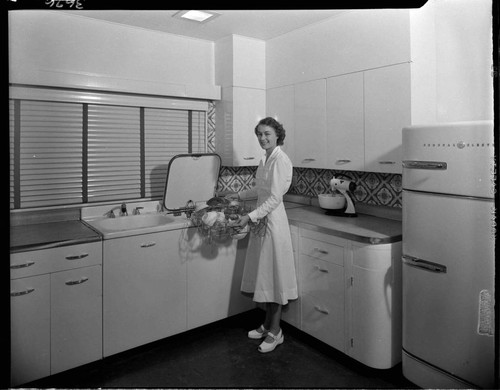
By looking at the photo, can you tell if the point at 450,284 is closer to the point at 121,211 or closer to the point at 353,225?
the point at 353,225

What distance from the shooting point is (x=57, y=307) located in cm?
181

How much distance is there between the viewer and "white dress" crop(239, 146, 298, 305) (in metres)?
2.12

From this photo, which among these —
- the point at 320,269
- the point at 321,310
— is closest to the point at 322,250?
the point at 320,269

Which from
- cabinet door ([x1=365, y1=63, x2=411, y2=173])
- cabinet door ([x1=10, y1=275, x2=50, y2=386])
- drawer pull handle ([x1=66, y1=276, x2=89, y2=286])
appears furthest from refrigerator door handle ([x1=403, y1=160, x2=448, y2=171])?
cabinet door ([x1=10, y1=275, x2=50, y2=386])

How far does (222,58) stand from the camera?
2.76 metres

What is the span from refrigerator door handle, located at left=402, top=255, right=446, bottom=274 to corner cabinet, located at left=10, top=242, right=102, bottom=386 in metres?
1.55

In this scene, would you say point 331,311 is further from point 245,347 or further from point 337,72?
point 337,72

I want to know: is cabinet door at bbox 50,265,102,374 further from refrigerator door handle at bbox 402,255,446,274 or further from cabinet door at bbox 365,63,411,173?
cabinet door at bbox 365,63,411,173

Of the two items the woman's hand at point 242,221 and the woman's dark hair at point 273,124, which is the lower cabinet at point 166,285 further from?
the woman's dark hair at point 273,124

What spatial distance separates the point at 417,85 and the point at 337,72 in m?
0.54

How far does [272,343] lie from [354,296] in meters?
0.58

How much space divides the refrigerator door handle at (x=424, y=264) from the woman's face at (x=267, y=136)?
3.12ft

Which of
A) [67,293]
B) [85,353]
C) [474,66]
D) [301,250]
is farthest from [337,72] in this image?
[85,353]

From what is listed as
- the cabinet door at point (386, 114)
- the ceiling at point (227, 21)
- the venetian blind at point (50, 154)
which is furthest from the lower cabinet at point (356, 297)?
the venetian blind at point (50, 154)
